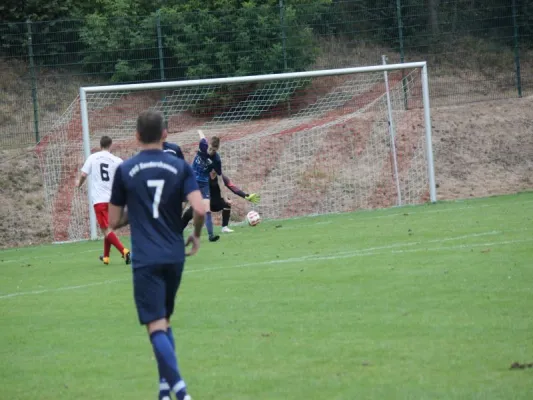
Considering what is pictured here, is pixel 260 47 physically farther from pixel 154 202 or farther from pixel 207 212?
pixel 154 202

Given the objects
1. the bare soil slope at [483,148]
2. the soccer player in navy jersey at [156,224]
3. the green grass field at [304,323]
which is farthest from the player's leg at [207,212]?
the soccer player in navy jersey at [156,224]

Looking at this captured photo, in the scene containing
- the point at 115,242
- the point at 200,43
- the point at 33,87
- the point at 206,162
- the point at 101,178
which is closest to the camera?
the point at 115,242

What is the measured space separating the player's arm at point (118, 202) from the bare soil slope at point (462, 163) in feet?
57.3

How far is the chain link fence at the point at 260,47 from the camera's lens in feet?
88.9

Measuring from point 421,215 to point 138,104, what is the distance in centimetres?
963

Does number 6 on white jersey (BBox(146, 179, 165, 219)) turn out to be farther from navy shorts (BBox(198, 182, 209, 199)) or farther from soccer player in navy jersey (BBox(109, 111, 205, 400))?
navy shorts (BBox(198, 182, 209, 199))

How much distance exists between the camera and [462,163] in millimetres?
29156

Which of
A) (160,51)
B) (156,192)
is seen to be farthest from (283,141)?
(156,192)

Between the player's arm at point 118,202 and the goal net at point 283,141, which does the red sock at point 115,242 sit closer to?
the player's arm at point 118,202

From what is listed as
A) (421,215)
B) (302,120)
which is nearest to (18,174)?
(302,120)

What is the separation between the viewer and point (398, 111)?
2944 centimetres

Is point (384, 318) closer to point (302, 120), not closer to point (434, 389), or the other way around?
point (434, 389)

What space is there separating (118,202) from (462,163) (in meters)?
23.4

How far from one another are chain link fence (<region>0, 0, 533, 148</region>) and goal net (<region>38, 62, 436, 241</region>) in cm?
135
